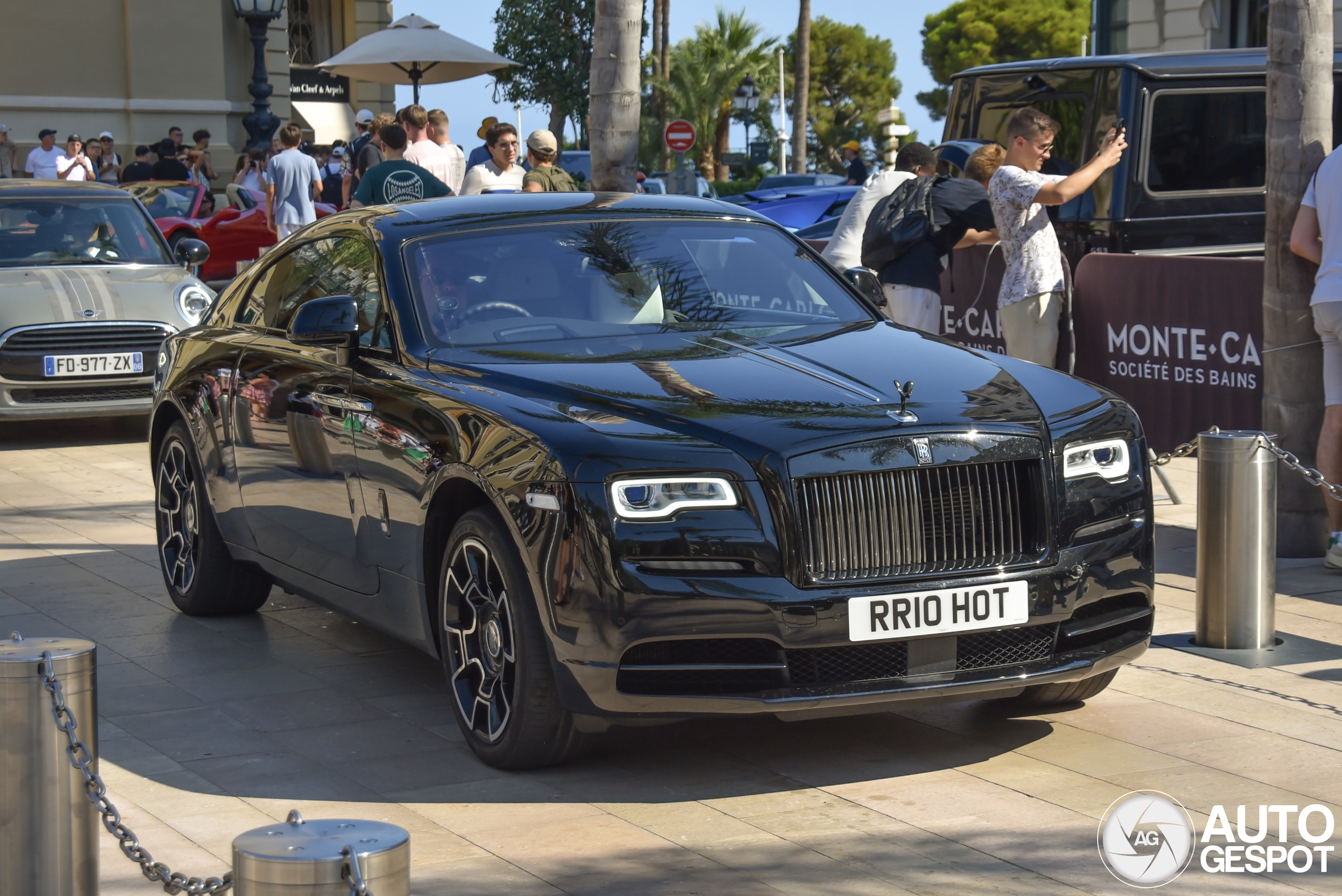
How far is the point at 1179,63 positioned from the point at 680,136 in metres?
22.9

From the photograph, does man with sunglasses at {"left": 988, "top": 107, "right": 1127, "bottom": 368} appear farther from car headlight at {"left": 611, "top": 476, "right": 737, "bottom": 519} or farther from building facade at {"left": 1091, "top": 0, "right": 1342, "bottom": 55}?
building facade at {"left": 1091, "top": 0, "right": 1342, "bottom": 55}

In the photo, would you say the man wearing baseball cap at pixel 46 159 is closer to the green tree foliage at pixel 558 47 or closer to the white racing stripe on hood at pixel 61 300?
the white racing stripe on hood at pixel 61 300

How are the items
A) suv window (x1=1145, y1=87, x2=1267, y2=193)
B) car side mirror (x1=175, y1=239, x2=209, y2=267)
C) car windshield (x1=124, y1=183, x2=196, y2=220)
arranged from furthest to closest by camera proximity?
car windshield (x1=124, y1=183, x2=196, y2=220) < car side mirror (x1=175, y1=239, x2=209, y2=267) < suv window (x1=1145, y1=87, x2=1267, y2=193)

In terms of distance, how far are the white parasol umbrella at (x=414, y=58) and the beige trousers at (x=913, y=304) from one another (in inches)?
442

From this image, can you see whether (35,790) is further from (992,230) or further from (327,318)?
(992,230)

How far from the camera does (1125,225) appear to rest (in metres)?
11.8

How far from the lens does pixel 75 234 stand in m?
13.0

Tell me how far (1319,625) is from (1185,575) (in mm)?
1044

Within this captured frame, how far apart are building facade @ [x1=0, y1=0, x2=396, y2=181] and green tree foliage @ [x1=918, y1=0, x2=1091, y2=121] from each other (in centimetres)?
6147

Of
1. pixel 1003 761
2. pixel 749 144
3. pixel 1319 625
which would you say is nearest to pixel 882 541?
pixel 1003 761

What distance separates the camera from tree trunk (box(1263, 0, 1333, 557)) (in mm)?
7719

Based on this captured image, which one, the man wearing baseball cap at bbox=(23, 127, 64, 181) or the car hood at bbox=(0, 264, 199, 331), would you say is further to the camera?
the man wearing baseball cap at bbox=(23, 127, 64, 181)

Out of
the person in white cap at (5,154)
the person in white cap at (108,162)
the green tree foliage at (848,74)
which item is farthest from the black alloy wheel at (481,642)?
the green tree foliage at (848,74)

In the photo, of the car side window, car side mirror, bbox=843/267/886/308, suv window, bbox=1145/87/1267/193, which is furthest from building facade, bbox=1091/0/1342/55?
the car side window
